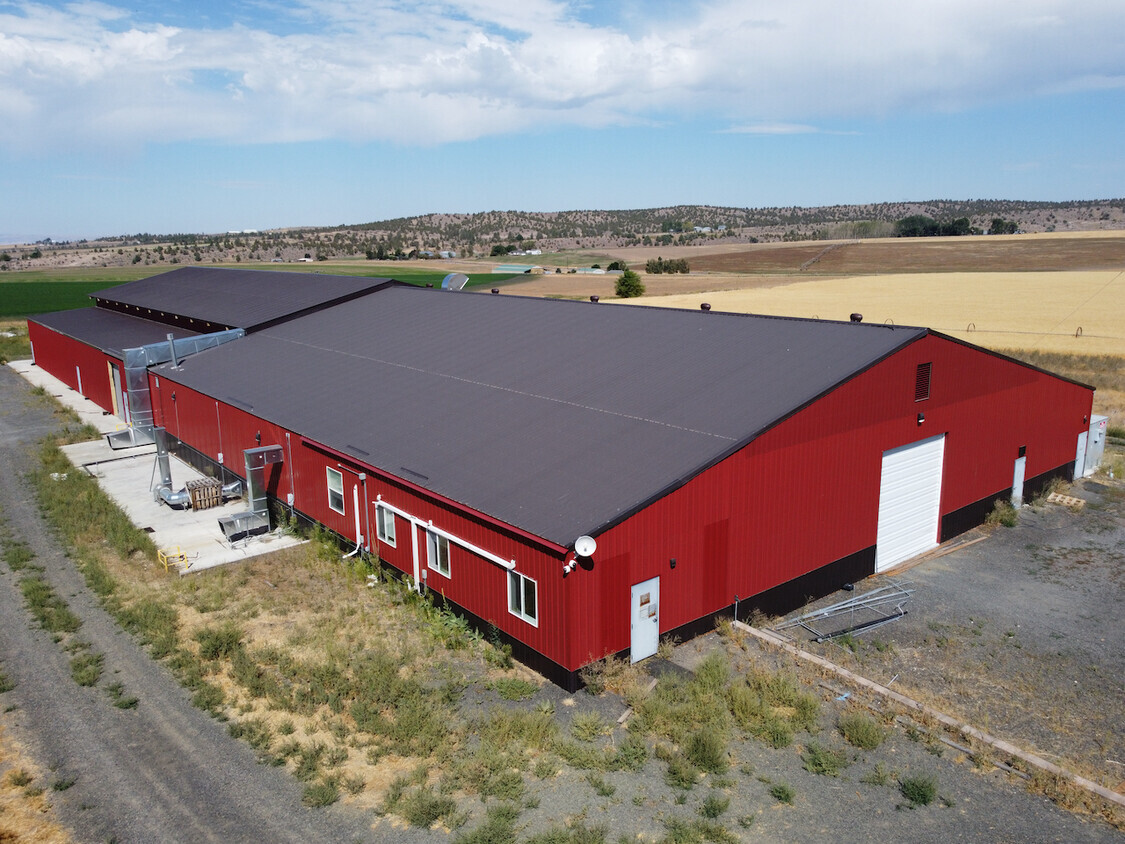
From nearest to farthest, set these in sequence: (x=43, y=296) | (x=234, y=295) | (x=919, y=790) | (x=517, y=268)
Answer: (x=919, y=790), (x=234, y=295), (x=43, y=296), (x=517, y=268)

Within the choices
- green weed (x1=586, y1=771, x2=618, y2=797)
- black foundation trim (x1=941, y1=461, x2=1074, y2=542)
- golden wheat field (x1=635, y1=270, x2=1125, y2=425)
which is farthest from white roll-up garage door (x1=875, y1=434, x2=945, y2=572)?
golden wheat field (x1=635, y1=270, x2=1125, y2=425)

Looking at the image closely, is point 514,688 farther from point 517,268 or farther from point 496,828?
point 517,268

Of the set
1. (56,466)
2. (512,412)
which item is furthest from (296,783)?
(56,466)

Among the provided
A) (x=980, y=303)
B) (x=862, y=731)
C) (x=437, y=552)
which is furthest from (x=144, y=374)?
(x=980, y=303)

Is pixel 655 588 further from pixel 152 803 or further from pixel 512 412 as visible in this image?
pixel 152 803

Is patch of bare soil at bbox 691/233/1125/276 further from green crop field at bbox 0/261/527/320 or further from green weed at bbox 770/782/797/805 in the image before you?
green weed at bbox 770/782/797/805
